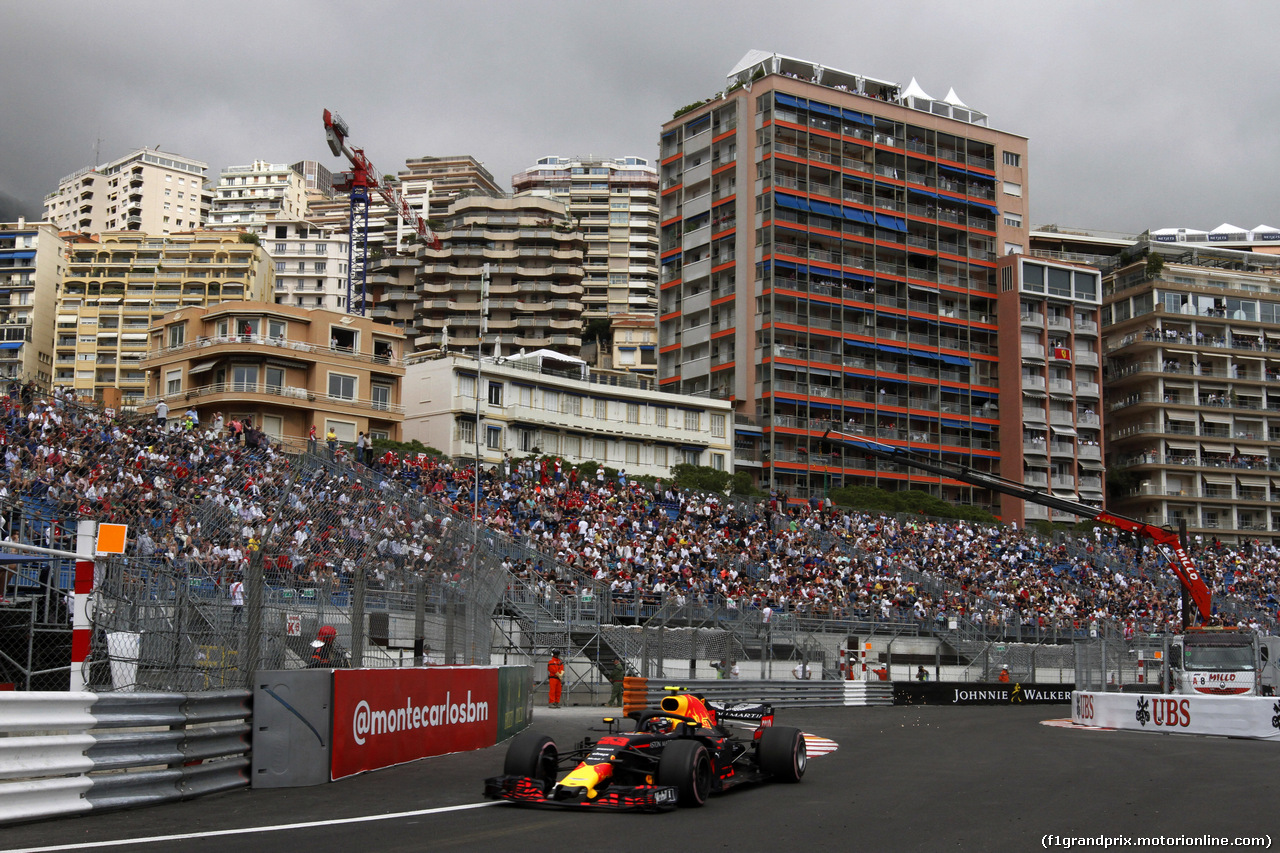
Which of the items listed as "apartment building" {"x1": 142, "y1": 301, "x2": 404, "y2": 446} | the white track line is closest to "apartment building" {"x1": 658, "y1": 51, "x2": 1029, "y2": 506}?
"apartment building" {"x1": 142, "y1": 301, "x2": 404, "y2": 446}

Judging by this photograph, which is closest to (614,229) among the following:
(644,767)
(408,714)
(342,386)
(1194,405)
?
(1194,405)

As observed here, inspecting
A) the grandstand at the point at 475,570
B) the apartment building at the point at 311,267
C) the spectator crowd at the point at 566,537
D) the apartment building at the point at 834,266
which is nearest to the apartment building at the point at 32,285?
the apartment building at the point at 311,267

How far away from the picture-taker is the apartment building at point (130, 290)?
104 m

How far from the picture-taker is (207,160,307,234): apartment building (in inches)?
6002

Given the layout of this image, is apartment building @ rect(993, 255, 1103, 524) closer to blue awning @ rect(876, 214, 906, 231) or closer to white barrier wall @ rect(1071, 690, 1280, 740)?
blue awning @ rect(876, 214, 906, 231)

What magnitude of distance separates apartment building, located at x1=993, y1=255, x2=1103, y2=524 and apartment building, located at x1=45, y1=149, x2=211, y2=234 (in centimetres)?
10682

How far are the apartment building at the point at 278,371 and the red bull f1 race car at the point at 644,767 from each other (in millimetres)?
43734

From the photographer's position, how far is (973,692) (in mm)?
35125

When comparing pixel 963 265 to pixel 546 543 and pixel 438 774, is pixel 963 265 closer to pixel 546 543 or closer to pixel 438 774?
pixel 546 543

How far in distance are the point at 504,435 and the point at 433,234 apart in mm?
59769

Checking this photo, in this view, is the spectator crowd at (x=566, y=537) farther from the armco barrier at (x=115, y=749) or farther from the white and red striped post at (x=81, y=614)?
the armco barrier at (x=115, y=749)

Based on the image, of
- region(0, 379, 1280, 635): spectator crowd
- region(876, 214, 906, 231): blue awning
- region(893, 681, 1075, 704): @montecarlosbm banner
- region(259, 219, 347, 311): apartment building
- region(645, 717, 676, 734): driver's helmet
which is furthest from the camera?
region(259, 219, 347, 311): apartment building

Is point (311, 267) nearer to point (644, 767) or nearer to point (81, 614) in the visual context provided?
A: point (644, 767)

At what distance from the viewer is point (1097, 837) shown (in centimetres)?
966
